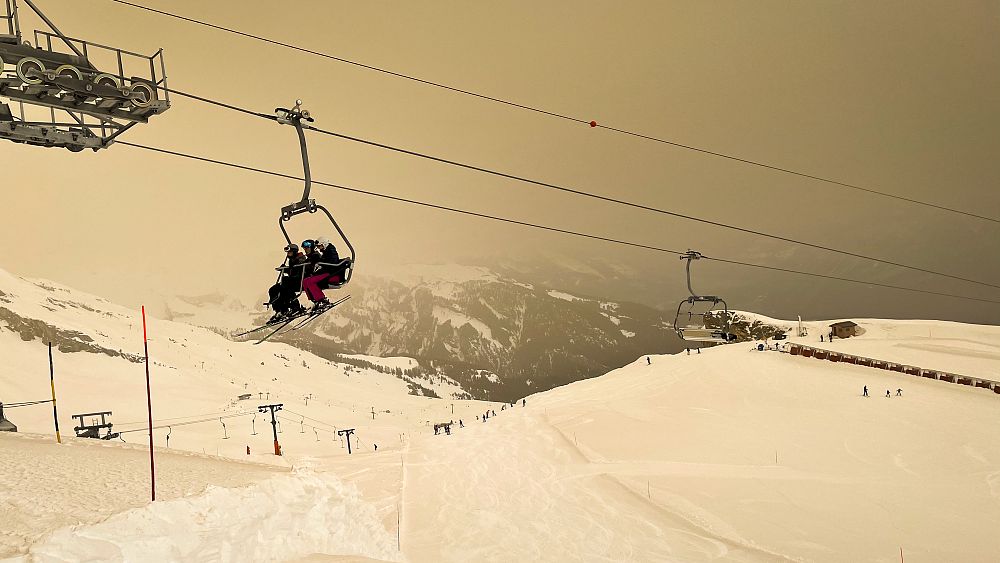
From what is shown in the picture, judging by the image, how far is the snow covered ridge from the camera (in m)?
11.2

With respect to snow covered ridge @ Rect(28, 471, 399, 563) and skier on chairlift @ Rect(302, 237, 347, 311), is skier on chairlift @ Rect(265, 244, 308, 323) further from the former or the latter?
snow covered ridge @ Rect(28, 471, 399, 563)

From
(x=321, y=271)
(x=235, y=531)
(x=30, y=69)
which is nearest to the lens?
(x=30, y=69)

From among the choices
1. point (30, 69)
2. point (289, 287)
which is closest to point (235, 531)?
point (289, 287)

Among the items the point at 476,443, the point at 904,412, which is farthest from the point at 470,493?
the point at 904,412

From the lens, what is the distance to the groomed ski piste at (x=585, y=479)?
48.5 feet

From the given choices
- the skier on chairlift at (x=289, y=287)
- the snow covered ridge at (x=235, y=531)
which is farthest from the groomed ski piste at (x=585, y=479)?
the skier on chairlift at (x=289, y=287)

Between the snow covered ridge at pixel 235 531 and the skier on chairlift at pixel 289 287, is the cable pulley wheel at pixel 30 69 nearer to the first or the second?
the skier on chairlift at pixel 289 287

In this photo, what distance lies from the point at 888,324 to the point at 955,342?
1862 cm

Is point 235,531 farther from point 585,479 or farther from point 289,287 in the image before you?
point 585,479

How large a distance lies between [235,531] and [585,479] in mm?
18443

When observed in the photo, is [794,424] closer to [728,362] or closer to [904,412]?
[904,412]

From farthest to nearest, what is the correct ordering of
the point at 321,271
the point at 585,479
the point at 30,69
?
Result: the point at 585,479
the point at 321,271
the point at 30,69

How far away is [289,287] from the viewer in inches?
493

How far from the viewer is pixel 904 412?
3725 centimetres
